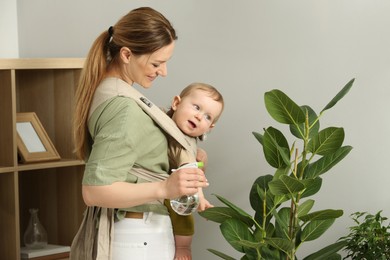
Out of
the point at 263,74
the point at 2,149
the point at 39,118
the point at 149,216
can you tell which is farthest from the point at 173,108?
the point at 39,118

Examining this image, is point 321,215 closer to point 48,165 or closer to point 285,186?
point 285,186

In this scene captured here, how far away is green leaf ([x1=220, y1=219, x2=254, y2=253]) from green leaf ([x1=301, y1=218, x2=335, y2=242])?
0.64 ft

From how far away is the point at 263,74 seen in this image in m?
3.35

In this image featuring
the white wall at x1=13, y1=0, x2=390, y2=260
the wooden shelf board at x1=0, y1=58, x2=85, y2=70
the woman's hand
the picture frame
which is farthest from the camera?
the picture frame

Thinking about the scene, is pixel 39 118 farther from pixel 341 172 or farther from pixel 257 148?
pixel 341 172

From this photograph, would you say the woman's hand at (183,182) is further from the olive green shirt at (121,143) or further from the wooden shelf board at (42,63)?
the wooden shelf board at (42,63)

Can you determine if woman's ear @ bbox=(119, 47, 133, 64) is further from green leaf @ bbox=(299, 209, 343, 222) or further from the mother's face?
green leaf @ bbox=(299, 209, 343, 222)

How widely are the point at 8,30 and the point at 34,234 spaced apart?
122 centimetres

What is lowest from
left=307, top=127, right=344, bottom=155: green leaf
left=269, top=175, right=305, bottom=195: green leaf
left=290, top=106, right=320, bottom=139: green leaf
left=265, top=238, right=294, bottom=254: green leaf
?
left=265, top=238, right=294, bottom=254: green leaf

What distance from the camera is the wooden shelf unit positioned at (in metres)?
3.56

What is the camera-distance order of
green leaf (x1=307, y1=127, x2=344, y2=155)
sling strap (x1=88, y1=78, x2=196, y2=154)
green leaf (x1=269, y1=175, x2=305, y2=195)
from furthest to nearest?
green leaf (x1=307, y1=127, x2=344, y2=155) → green leaf (x1=269, y1=175, x2=305, y2=195) → sling strap (x1=88, y1=78, x2=196, y2=154)

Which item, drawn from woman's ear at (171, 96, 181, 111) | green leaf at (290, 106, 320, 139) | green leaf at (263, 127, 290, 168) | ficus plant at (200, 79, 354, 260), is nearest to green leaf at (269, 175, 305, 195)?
ficus plant at (200, 79, 354, 260)

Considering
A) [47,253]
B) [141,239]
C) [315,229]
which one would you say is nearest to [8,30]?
[47,253]

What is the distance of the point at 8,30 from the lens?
434 centimetres
